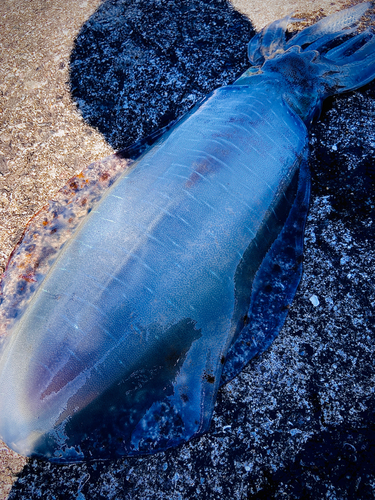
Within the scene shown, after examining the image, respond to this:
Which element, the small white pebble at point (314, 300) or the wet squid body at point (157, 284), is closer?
the wet squid body at point (157, 284)

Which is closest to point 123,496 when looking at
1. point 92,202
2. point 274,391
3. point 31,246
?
point 274,391

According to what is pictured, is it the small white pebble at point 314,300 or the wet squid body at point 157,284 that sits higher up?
the wet squid body at point 157,284

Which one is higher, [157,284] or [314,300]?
[157,284]

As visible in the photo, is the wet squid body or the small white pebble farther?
A: the small white pebble

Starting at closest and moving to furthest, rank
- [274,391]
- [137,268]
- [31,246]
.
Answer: [137,268], [274,391], [31,246]

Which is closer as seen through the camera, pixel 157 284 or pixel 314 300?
pixel 157 284

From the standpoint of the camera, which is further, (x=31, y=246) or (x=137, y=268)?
(x=31, y=246)

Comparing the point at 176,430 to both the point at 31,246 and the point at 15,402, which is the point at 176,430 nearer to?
the point at 15,402

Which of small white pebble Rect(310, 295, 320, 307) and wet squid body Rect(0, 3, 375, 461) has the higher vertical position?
wet squid body Rect(0, 3, 375, 461)
